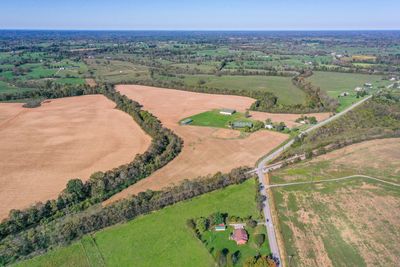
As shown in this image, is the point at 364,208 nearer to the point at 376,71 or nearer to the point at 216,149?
the point at 216,149

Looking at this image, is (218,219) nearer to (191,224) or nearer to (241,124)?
(191,224)

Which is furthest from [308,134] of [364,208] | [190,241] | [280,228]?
[190,241]

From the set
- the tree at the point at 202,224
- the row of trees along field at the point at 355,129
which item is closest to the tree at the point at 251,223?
the tree at the point at 202,224

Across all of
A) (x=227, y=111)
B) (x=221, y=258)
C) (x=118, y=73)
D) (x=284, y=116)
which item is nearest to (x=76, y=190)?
(x=221, y=258)

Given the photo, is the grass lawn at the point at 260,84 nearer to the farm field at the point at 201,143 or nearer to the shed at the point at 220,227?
the farm field at the point at 201,143

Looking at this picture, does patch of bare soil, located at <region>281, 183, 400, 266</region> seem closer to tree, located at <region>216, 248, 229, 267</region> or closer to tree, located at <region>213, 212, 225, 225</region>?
tree, located at <region>216, 248, 229, 267</region>

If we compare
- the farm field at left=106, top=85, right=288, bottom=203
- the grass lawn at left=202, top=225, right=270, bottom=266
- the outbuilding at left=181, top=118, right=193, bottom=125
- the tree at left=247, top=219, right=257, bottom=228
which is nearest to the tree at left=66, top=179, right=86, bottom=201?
the farm field at left=106, top=85, right=288, bottom=203
